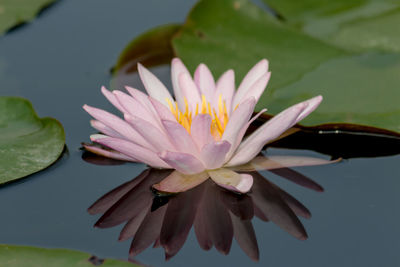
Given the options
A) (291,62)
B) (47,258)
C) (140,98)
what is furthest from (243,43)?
(47,258)

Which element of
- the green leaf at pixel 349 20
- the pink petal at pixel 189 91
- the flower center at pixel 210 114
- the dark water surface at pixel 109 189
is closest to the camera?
the dark water surface at pixel 109 189

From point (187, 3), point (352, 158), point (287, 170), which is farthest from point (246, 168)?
point (187, 3)

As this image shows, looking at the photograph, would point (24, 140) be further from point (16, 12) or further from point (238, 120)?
point (16, 12)

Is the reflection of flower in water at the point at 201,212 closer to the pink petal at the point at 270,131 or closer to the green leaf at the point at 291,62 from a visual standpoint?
the pink petal at the point at 270,131

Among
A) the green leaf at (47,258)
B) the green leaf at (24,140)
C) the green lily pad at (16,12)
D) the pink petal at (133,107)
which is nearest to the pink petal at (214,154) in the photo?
the pink petal at (133,107)

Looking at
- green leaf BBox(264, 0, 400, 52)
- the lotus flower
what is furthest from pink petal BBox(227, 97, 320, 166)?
green leaf BBox(264, 0, 400, 52)

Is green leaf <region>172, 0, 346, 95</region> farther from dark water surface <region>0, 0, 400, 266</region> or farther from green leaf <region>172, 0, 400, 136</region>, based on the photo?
dark water surface <region>0, 0, 400, 266</region>

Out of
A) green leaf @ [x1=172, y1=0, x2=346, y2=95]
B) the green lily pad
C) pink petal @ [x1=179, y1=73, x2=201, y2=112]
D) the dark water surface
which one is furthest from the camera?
the green lily pad

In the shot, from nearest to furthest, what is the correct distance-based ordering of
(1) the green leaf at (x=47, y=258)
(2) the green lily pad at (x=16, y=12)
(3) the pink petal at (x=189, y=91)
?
(1) the green leaf at (x=47, y=258)
(3) the pink petal at (x=189, y=91)
(2) the green lily pad at (x=16, y=12)
